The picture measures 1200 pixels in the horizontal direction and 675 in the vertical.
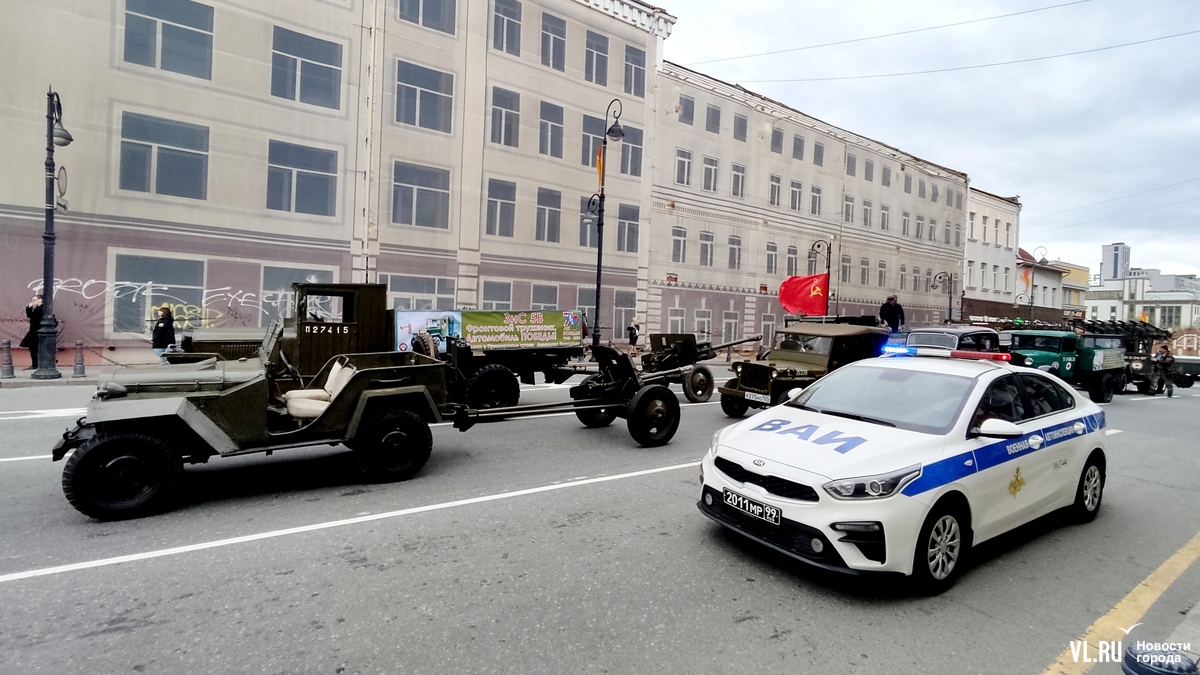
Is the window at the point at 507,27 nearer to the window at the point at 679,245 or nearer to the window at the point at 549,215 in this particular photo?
the window at the point at 549,215

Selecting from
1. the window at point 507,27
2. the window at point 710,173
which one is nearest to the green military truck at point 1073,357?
the window at point 710,173

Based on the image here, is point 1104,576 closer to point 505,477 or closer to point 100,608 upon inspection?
point 505,477

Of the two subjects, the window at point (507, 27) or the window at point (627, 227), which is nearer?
the window at point (507, 27)

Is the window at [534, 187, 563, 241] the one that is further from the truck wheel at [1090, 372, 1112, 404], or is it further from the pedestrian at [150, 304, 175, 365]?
the truck wheel at [1090, 372, 1112, 404]

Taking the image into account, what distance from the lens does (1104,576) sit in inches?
186

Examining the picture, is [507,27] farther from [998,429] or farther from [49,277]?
[998,429]

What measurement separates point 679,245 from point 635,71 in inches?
319

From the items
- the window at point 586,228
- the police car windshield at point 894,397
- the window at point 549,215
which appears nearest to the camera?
the police car windshield at point 894,397

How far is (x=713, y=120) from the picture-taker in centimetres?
3148

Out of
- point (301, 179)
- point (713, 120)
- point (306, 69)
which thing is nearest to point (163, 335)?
point (301, 179)

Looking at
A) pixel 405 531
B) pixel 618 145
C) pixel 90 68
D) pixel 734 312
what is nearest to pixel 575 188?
pixel 618 145

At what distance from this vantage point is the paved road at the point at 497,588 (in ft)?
11.1

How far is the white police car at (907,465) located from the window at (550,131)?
22.0 metres

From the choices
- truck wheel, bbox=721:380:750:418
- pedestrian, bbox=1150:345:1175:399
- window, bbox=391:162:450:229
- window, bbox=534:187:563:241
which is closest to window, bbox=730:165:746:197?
window, bbox=534:187:563:241
